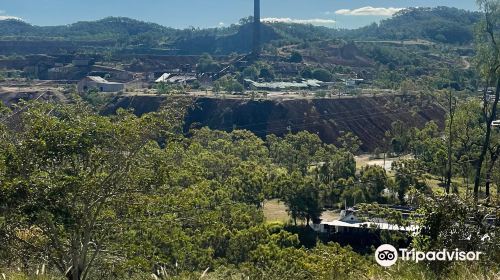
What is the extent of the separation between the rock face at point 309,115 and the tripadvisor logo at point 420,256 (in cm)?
5145

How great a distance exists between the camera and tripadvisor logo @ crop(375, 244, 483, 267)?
8.19 meters

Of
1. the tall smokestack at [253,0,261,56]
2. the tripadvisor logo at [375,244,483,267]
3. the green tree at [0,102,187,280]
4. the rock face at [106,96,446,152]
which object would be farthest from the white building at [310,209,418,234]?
the tall smokestack at [253,0,261,56]

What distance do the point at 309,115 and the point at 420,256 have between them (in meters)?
57.0

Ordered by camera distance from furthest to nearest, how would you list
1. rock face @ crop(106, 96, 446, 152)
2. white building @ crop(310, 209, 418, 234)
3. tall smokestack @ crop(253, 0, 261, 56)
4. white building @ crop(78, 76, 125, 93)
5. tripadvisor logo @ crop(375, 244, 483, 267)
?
tall smokestack @ crop(253, 0, 261, 56) < white building @ crop(78, 76, 125, 93) < rock face @ crop(106, 96, 446, 152) < white building @ crop(310, 209, 418, 234) < tripadvisor logo @ crop(375, 244, 483, 267)

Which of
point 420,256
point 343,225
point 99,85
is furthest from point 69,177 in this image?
point 99,85

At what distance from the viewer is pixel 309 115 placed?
65.3 m

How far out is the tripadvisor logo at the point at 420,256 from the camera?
8.19 meters

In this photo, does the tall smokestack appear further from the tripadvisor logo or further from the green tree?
the tripadvisor logo

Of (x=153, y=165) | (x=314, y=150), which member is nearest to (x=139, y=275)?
(x=153, y=165)

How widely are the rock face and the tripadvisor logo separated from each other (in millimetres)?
51449

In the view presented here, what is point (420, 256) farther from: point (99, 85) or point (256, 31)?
point (256, 31)

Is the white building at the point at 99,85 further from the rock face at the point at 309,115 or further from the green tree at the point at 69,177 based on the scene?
the green tree at the point at 69,177

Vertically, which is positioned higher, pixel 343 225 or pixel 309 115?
pixel 309 115

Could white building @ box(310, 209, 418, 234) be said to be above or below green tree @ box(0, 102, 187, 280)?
below
